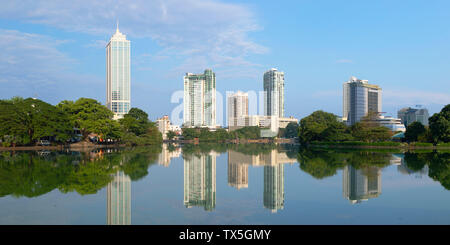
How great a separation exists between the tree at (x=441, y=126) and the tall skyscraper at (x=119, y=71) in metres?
91.2

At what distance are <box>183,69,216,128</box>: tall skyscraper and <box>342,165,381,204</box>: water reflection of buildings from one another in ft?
302

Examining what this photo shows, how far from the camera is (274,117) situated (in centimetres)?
10169

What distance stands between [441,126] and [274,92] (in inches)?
3196

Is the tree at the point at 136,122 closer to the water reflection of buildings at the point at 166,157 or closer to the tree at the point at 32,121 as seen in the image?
the tree at the point at 32,121

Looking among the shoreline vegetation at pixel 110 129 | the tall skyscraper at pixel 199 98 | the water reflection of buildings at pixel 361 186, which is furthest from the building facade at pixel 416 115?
the water reflection of buildings at pixel 361 186

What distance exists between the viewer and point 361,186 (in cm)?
1039

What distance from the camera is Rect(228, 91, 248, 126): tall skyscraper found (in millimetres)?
123375

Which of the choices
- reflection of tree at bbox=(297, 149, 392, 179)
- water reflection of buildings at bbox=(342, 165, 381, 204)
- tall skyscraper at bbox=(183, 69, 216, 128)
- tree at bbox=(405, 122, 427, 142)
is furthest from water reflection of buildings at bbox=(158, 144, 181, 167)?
tall skyscraper at bbox=(183, 69, 216, 128)

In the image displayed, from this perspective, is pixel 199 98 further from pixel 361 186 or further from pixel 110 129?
pixel 361 186

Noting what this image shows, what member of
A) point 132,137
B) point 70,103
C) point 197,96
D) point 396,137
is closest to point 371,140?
point 396,137

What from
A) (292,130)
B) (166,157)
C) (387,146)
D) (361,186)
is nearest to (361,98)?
(292,130)

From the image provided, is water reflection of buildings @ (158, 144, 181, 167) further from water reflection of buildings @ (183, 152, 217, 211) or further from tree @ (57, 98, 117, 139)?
tree @ (57, 98, 117, 139)

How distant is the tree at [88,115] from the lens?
37769 mm
